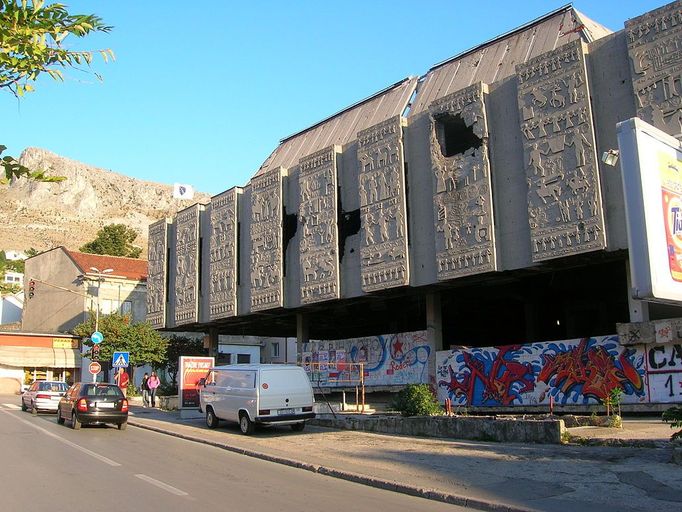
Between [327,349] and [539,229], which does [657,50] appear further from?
[327,349]

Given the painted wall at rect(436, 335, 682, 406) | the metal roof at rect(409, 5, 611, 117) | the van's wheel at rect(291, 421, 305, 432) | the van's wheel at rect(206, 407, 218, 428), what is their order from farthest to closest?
the metal roof at rect(409, 5, 611, 117) < the van's wheel at rect(206, 407, 218, 428) < the van's wheel at rect(291, 421, 305, 432) < the painted wall at rect(436, 335, 682, 406)

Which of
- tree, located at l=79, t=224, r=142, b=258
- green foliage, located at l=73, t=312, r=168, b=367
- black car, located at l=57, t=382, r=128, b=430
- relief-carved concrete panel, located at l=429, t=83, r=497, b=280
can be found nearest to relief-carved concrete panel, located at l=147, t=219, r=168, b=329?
green foliage, located at l=73, t=312, r=168, b=367

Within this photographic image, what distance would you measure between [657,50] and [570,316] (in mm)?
22699

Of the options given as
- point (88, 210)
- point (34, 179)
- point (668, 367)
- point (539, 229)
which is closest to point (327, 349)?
point (539, 229)

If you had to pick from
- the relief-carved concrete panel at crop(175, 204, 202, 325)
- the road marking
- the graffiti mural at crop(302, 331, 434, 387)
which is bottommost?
the road marking

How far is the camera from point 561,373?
21.1m

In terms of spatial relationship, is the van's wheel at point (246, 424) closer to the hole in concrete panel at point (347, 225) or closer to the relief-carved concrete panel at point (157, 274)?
the hole in concrete panel at point (347, 225)

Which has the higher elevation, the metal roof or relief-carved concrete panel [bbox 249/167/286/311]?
the metal roof

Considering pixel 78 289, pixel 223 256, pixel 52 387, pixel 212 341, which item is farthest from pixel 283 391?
pixel 78 289

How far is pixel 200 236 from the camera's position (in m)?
37.5

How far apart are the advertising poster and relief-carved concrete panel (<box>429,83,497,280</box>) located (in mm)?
11444

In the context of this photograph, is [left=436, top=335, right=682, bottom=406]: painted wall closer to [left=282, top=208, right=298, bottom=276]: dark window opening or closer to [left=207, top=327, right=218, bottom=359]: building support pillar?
[left=282, top=208, right=298, bottom=276]: dark window opening

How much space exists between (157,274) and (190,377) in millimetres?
15703

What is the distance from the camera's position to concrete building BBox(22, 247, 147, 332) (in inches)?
2228
